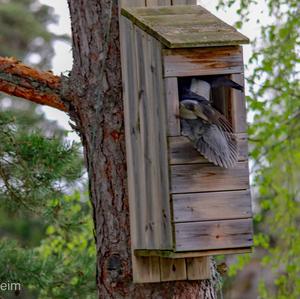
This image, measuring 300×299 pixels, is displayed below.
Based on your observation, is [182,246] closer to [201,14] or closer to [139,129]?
[139,129]

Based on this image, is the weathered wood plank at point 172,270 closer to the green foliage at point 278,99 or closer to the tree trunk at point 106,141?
the tree trunk at point 106,141

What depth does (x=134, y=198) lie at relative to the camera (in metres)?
3.51

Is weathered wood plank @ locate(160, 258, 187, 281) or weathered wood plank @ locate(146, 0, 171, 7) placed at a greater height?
weathered wood plank @ locate(146, 0, 171, 7)

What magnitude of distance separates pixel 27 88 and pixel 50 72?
0.11 meters

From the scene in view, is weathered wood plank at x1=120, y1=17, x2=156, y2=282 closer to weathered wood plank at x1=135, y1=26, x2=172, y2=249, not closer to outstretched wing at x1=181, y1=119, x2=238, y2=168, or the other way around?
weathered wood plank at x1=135, y1=26, x2=172, y2=249

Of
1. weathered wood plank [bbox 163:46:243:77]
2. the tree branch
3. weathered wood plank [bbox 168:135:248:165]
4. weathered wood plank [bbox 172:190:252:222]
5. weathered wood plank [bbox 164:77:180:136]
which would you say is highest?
the tree branch

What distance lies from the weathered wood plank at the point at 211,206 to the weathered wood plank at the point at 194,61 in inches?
15.6

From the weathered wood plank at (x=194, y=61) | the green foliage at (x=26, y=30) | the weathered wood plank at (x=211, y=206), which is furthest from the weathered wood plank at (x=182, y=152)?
the green foliage at (x=26, y=30)

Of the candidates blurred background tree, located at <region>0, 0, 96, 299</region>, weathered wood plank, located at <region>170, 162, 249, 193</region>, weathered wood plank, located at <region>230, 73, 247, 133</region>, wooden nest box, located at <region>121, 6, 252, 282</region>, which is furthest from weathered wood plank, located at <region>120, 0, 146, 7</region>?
blurred background tree, located at <region>0, 0, 96, 299</region>

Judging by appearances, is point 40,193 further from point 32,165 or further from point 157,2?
point 157,2

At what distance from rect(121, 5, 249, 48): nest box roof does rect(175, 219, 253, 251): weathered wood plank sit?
58 centimetres

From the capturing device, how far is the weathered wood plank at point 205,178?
3246mm

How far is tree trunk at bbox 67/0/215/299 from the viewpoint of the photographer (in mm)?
3553

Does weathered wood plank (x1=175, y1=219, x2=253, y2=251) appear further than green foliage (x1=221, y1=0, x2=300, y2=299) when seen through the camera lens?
No
